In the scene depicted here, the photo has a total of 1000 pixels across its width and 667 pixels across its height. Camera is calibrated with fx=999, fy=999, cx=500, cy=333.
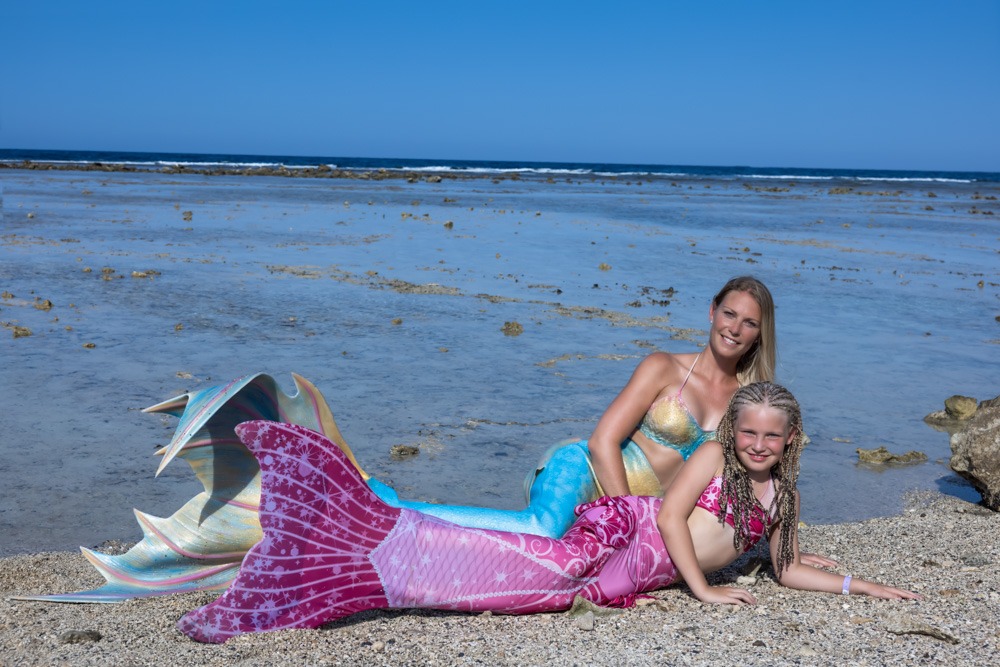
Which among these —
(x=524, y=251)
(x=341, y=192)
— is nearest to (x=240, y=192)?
(x=341, y=192)

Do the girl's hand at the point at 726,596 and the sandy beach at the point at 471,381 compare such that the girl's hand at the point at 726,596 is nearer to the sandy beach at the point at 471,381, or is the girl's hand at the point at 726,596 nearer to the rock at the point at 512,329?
the sandy beach at the point at 471,381

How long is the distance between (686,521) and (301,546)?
1.41 metres

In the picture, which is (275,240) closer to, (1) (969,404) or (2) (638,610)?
(1) (969,404)

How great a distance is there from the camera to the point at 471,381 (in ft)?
23.1

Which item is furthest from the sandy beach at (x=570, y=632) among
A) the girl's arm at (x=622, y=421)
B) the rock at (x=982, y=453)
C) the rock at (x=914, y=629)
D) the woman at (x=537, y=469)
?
the rock at (x=982, y=453)

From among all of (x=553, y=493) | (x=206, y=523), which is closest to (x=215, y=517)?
(x=206, y=523)

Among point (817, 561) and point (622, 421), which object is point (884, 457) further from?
point (622, 421)

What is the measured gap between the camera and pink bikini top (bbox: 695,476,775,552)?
375cm

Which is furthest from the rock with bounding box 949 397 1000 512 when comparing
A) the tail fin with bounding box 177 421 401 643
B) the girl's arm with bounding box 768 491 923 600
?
the tail fin with bounding box 177 421 401 643

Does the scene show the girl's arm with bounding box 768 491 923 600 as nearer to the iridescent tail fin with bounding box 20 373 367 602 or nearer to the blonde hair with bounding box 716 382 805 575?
the blonde hair with bounding box 716 382 805 575

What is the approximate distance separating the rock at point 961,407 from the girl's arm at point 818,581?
3087 mm

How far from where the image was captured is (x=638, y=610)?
12.0 ft

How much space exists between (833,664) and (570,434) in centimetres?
292

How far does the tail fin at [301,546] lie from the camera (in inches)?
130
